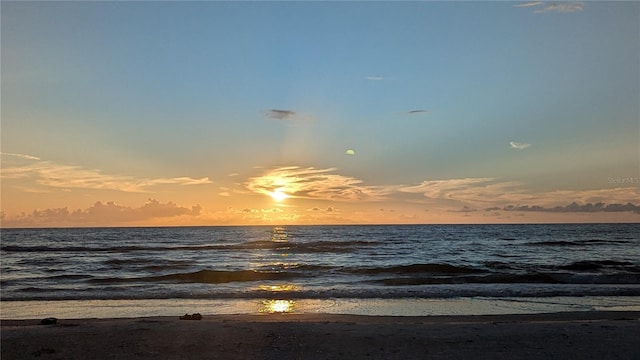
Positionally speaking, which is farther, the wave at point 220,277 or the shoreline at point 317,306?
the wave at point 220,277

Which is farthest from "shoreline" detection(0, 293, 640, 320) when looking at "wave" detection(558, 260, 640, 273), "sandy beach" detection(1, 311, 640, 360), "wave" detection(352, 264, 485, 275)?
"wave" detection(558, 260, 640, 273)

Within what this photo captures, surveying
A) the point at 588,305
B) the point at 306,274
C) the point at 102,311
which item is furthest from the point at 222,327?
the point at 306,274

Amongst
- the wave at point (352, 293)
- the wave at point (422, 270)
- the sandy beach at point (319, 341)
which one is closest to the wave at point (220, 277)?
the wave at point (422, 270)

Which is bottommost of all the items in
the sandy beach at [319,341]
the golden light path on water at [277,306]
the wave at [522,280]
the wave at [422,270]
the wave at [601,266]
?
the wave at [601,266]

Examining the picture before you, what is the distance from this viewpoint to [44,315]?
14.1m

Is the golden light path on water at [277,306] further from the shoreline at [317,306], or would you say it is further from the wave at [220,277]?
the wave at [220,277]

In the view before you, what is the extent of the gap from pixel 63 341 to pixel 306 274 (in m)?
17.7

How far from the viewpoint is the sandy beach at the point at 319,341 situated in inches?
312

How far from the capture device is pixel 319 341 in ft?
28.7

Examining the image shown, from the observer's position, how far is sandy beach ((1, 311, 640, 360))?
793 centimetres

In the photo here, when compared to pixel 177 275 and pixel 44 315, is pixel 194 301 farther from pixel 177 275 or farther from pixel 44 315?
pixel 177 275

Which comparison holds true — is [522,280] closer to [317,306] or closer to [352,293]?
[352,293]

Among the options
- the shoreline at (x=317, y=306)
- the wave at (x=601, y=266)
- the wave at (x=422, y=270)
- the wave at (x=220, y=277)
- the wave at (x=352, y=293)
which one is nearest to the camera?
the shoreline at (x=317, y=306)

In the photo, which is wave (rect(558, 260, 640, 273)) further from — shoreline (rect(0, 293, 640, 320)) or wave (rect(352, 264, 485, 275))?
shoreline (rect(0, 293, 640, 320))
